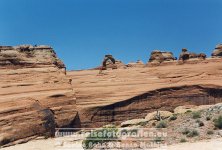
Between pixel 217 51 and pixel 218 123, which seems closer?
pixel 218 123

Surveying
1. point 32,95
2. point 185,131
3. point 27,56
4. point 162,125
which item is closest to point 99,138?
A: point 162,125

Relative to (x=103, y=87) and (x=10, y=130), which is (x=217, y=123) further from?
(x=103, y=87)

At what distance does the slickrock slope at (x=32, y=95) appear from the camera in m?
28.2

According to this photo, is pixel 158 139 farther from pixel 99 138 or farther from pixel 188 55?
pixel 188 55

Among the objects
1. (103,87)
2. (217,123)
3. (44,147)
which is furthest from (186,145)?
(103,87)

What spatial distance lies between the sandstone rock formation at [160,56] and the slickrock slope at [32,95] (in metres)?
10.8

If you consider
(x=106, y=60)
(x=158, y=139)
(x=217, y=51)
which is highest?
(x=217, y=51)

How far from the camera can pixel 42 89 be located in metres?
32.6

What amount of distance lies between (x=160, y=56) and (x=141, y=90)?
28.4ft

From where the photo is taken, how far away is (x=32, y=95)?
3144 cm

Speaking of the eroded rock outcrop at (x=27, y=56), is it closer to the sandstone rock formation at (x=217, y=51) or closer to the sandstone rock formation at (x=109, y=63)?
the sandstone rock formation at (x=109, y=63)

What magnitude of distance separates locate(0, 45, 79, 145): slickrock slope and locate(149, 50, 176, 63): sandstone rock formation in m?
10.8

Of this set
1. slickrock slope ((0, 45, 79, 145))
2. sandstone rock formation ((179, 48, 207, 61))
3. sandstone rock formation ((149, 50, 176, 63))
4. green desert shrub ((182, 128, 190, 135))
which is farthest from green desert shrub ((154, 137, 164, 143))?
sandstone rock formation ((149, 50, 176, 63))

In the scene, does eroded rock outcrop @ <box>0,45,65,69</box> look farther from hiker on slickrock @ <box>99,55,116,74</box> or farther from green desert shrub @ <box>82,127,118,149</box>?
green desert shrub @ <box>82,127,118,149</box>
